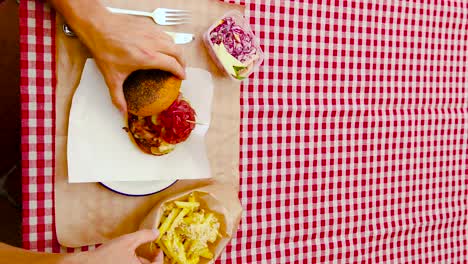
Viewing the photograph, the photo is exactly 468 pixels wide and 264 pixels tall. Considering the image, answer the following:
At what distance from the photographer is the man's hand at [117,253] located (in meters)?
0.65

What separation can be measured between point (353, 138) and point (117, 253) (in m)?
0.63

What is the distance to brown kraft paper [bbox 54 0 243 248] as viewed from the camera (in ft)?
2.54

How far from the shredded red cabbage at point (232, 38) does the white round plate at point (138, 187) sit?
0.92 ft

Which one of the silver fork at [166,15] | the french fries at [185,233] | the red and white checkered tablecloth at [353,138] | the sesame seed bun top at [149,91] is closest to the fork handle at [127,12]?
the silver fork at [166,15]

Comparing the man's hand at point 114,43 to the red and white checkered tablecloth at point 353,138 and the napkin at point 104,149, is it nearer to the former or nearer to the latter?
the napkin at point 104,149

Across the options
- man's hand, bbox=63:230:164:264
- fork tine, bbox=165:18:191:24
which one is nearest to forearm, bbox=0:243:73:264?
man's hand, bbox=63:230:164:264

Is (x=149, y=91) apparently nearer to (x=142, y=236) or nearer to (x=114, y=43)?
(x=114, y=43)

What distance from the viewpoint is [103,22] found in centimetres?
75

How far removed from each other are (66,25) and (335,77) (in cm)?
60

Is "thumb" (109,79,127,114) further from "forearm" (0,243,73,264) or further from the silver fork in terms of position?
"forearm" (0,243,73,264)

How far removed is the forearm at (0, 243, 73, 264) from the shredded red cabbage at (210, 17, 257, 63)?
0.47 m

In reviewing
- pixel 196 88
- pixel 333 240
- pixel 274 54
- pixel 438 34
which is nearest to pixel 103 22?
pixel 196 88

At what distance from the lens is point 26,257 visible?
2.20ft

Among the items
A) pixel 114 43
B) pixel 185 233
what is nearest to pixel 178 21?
pixel 114 43
